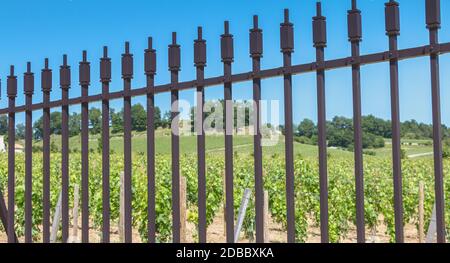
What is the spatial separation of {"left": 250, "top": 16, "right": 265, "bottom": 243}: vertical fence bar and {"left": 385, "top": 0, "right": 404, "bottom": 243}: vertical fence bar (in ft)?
→ 2.54

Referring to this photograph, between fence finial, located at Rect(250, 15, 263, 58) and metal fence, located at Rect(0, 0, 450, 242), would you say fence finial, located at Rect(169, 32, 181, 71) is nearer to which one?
metal fence, located at Rect(0, 0, 450, 242)

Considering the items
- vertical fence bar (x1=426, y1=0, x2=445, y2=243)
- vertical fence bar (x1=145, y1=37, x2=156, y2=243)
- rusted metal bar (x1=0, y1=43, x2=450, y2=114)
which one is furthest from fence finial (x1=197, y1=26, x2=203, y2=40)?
vertical fence bar (x1=426, y1=0, x2=445, y2=243)

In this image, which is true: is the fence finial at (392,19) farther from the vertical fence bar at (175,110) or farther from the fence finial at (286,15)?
the vertical fence bar at (175,110)

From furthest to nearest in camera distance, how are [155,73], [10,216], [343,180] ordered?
[343,180] → [10,216] → [155,73]

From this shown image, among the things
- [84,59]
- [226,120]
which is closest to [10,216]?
[84,59]

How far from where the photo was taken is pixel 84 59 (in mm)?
4594

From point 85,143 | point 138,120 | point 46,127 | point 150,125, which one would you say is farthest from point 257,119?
point 46,127

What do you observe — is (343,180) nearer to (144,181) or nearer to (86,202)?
(144,181)

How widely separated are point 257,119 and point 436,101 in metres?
1.03

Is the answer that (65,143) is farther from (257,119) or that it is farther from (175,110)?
(257,119)

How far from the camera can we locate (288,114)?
11.1 feet

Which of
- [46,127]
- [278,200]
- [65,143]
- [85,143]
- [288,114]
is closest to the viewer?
[288,114]
